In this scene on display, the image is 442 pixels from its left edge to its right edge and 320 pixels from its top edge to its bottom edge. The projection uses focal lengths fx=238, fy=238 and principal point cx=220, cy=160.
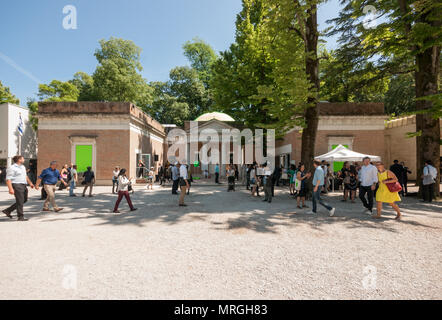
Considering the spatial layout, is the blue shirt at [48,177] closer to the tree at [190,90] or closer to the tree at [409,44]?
the tree at [409,44]

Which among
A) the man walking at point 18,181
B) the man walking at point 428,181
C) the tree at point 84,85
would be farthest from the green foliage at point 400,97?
the tree at point 84,85

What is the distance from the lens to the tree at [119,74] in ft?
114

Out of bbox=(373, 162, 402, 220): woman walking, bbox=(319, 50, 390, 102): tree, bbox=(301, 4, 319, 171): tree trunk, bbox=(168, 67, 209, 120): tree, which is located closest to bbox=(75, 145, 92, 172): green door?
bbox=(301, 4, 319, 171): tree trunk

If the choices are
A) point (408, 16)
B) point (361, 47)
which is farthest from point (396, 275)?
point (361, 47)

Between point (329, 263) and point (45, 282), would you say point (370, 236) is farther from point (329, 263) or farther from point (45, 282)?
point (45, 282)

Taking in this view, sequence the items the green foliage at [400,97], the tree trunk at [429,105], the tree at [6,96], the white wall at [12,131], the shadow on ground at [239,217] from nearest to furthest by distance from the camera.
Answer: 1. the shadow on ground at [239,217]
2. the tree trunk at [429,105]
3. the white wall at [12,131]
4. the green foliage at [400,97]
5. the tree at [6,96]

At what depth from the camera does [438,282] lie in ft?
10.8

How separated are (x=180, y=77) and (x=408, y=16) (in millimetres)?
39864

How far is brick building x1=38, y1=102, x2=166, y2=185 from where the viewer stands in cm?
1939

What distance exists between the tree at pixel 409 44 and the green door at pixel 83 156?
19314 mm

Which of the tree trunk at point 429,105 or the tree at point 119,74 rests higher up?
the tree at point 119,74

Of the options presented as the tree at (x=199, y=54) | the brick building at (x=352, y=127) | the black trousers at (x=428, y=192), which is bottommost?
the black trousers at (x=428, y=192)

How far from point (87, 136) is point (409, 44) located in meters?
21.3

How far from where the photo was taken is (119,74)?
3506 cm
